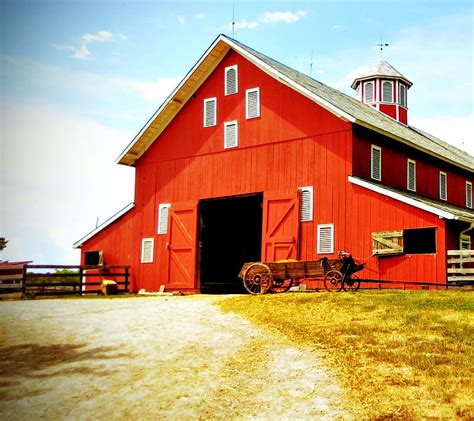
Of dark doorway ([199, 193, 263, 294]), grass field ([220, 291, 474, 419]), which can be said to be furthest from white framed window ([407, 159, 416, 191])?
grass field ([220, 291, 474, 419])

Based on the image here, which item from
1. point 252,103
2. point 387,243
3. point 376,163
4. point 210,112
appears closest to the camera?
point 387,243

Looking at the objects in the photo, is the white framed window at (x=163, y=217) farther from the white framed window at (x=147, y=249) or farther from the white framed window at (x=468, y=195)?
the white framed window at (x=468, y=195)

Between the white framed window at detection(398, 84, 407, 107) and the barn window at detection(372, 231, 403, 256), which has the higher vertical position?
the white framed window at detection(398, 84, 407, 107)

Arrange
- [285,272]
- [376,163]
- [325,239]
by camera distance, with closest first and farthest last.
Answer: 1. [285,272]
2. [325,239]
3. [376,163]

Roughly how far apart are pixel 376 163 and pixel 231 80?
22.0 feet

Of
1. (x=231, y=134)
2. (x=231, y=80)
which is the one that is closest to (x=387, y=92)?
(x=231, y=80)

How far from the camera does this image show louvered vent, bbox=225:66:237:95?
26.1 m

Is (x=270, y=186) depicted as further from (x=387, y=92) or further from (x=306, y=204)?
(x=387, y=92)

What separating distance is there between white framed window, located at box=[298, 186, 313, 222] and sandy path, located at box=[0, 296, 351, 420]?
26.3 ft

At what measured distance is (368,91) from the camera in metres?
35.4

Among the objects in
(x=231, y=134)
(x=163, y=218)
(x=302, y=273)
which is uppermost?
(x=231, y=134)

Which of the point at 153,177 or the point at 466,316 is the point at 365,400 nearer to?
the point at 466,316

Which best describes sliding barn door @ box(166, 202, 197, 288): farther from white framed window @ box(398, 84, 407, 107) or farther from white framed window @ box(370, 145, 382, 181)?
white framed window @ box(398, 84, 407, 107)

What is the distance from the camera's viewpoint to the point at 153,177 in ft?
92.4
